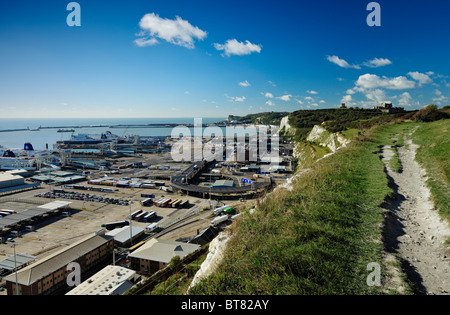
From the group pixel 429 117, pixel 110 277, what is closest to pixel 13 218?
pixel 110 277

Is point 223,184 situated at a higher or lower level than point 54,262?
higher

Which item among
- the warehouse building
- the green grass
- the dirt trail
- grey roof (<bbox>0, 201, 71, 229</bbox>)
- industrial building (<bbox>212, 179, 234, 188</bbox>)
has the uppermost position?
the green grass

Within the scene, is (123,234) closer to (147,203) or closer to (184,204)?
(147,203)

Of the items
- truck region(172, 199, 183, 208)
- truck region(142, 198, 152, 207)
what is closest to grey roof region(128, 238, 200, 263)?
truck region(172, 199, 183, 208)

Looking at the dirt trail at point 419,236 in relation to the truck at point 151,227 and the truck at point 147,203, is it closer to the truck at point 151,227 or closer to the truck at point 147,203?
the truck at point 151,227

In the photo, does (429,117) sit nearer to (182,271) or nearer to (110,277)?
(182,271)

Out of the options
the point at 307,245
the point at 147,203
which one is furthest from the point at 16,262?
the point at 307,245

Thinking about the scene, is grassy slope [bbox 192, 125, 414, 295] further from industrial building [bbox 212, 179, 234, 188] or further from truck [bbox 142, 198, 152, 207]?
industrial building [bbox 212, 179, 234, 188]
